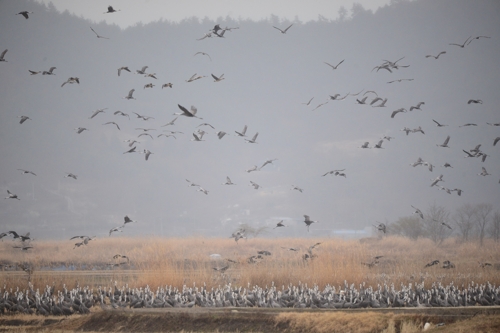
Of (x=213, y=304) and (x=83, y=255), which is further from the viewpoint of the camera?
(x=83, y=255)

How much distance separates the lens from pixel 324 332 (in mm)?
11281

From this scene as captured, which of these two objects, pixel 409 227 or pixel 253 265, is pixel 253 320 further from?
pixel 409 227

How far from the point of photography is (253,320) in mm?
12180

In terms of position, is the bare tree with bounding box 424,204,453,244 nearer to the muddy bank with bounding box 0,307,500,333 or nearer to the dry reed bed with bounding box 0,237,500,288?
the dry reed bed with bounding box 0,237,500,288

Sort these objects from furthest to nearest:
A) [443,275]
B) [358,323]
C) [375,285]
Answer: [443,275]
[375,285]
[358,323]

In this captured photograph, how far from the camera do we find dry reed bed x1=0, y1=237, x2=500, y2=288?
1738cm

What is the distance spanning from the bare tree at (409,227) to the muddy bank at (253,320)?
33.2 metres

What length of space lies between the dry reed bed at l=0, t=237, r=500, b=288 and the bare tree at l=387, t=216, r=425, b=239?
721 centimetres

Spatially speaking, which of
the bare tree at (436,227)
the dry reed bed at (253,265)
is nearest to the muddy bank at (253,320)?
the dry reed bed at (253,265)

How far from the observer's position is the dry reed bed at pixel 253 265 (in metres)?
17.4

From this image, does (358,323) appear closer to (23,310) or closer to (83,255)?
(23,310)

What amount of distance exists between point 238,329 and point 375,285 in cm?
668

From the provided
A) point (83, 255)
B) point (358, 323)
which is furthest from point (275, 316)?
point (83, 255)

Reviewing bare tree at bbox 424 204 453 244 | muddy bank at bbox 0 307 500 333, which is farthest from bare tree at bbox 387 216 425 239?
muddy bank at bbox 0 307 500 333
